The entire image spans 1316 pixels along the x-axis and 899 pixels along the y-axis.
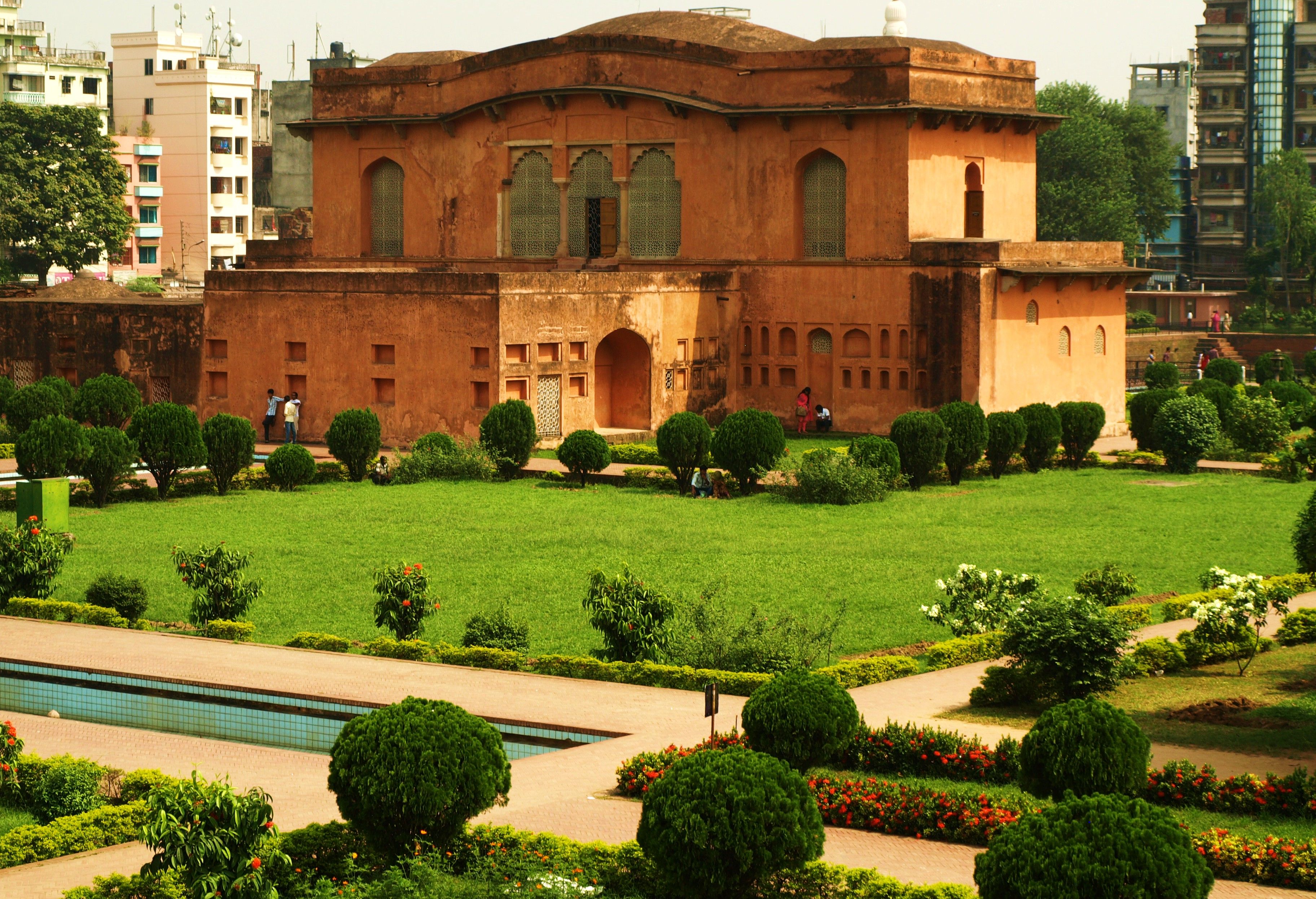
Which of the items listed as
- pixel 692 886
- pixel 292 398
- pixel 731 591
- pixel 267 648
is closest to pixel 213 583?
pixel 267 648

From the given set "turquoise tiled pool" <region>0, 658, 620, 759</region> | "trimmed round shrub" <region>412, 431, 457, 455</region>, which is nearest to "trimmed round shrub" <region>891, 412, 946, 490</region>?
"trimmed round shrub" <region>412, 431, 457, 455</region>

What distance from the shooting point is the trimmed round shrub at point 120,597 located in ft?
46.5

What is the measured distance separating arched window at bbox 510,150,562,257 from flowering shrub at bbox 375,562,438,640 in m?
18.0

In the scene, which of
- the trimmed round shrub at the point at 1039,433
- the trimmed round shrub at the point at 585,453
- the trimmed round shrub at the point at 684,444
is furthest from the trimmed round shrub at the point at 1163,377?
the trimmed round shrub at the point at 585,453

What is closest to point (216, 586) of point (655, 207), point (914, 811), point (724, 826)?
point (914, 811)

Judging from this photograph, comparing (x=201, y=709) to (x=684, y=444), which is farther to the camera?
(x=684, y=444)

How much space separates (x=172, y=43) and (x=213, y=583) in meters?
52.7

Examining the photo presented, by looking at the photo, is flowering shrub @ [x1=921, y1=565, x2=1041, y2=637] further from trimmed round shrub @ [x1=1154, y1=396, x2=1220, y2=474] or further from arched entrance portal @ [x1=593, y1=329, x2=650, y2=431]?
arched entrance portal @ [x1=593, y1=329, x2=650, y2=431]

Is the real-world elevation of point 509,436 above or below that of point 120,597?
above

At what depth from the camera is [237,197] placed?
6234 centimetres

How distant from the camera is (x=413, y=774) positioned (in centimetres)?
784

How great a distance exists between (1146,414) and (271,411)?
12144mm

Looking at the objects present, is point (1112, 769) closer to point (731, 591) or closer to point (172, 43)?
point (731, 591)

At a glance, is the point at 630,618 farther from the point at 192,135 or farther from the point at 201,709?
the point at 192,135
